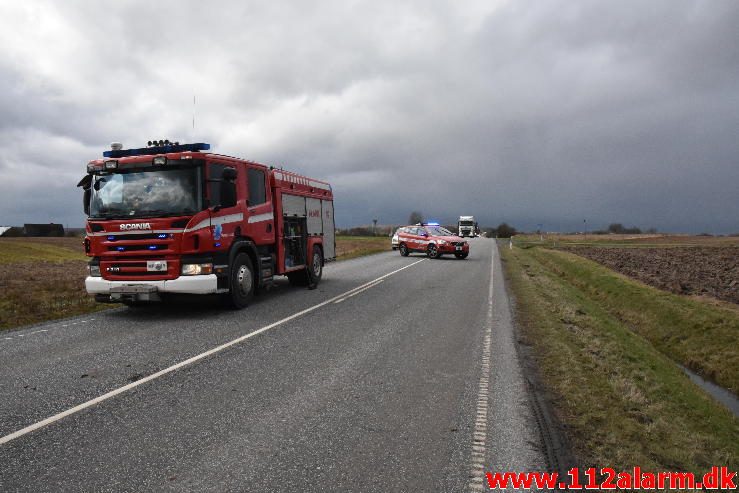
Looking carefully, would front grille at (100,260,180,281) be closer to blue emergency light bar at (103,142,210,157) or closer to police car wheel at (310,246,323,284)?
blue emergency light bar at (103,142,210,157)

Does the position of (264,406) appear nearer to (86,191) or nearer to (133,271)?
(133,271)

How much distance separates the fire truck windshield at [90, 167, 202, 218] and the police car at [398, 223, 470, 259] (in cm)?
1845

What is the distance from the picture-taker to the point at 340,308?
9742mm

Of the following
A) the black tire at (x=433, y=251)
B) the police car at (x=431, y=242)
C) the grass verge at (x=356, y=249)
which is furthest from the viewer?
the grass verge at (x=356, y=249)

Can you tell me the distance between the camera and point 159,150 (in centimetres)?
906

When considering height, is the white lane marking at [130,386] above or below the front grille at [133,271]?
below

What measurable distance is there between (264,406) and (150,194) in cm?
569

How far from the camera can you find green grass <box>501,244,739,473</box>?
3893 mm

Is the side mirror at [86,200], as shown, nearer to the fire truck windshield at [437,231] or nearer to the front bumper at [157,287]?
the front bumper at [157,287]

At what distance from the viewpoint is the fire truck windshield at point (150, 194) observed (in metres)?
8.45

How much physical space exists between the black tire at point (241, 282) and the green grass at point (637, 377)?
5573 mm

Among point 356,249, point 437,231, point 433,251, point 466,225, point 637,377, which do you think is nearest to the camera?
point 637,377

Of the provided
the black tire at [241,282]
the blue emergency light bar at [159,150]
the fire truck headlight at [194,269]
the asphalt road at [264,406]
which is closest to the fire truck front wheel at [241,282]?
the black tire at [241,282]

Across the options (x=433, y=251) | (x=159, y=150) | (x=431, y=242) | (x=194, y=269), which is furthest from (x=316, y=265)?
(x=431, y=242)
